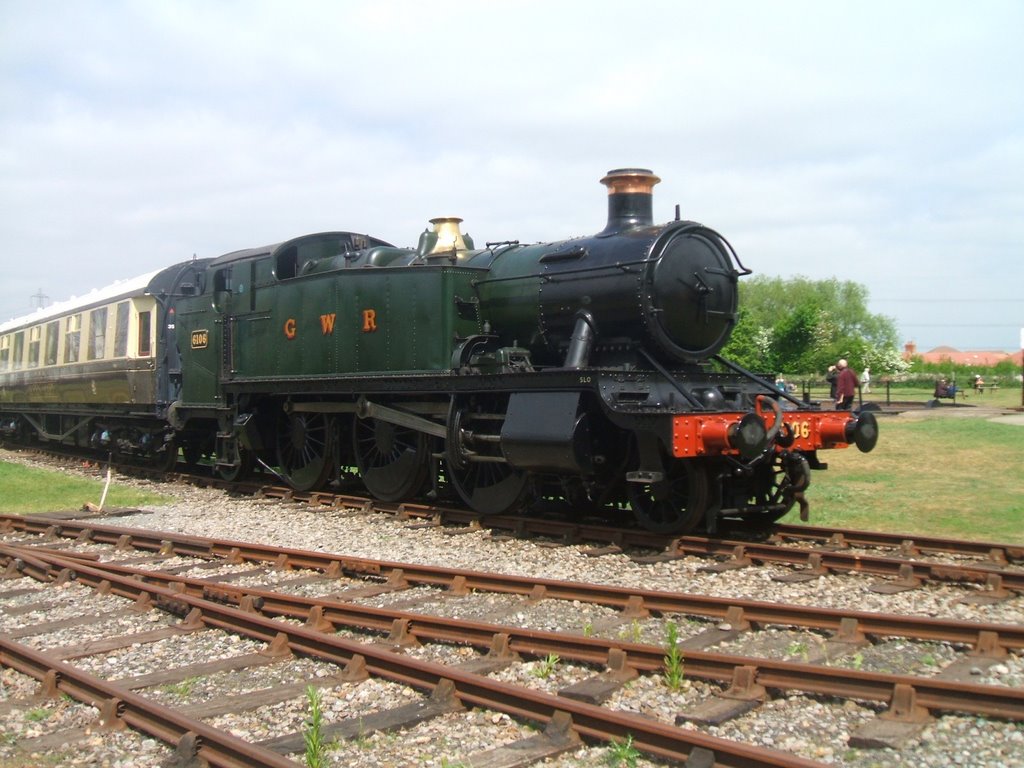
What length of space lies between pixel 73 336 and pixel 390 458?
11.6 m

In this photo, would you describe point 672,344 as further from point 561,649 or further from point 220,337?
point 220,337

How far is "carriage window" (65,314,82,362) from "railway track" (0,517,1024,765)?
12.4 meters

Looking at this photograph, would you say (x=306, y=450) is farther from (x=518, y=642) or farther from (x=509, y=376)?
(x=518, y=642)

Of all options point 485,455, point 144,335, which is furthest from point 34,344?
point 485,455

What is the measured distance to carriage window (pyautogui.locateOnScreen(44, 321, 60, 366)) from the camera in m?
21.6

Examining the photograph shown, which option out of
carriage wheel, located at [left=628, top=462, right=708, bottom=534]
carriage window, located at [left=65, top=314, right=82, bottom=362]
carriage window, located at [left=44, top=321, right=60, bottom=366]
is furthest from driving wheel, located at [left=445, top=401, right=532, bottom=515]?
carriage window, located at [left=44, top=321, right=60, bottom=366]

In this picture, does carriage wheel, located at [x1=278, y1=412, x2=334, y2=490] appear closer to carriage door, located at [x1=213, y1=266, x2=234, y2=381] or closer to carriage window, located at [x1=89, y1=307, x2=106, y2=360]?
carriage door, located at [x1=213, y1=266, x2=234, y2=381]

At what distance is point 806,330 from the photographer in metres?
30.8

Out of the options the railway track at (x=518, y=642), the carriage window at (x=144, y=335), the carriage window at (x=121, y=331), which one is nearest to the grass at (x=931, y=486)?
the railway track at (x=518, y=642)

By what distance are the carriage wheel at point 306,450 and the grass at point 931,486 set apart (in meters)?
5.86

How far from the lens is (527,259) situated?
1052 cm

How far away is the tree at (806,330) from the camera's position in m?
29.9

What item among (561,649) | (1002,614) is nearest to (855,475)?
(1002,614)

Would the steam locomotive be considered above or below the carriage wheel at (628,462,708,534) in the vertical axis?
above
